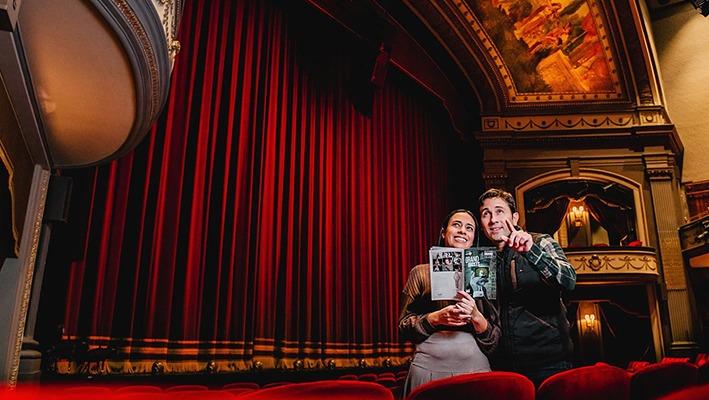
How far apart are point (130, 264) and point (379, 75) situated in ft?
13.2

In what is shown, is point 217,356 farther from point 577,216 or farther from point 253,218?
point 577,216

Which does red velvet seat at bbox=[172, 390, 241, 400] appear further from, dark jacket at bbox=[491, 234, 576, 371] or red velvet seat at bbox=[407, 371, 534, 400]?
dark jacket at bbox=[491, 234, 576, 371]

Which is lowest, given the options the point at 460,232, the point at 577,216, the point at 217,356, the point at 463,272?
the point at 217,356

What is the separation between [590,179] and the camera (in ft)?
31.3

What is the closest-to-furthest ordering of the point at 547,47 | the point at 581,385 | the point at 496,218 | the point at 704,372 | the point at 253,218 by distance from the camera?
1. the point at 581,385
2. the point at 704,372
3. the point at 496,218
4. the point at 253,218
5. the point at 547,47

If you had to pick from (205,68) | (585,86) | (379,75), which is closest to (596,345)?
(585,86)

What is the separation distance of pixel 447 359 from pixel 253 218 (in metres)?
3.96

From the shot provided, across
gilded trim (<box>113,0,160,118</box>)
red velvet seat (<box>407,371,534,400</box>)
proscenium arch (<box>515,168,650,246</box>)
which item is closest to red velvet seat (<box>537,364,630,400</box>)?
red velvet seat (<box>407,371,534,400</box>)

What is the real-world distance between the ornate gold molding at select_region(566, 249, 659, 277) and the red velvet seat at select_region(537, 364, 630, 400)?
7.46 m

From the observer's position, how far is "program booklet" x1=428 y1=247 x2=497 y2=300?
1729 mm

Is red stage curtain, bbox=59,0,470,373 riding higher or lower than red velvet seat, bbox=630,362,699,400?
higher

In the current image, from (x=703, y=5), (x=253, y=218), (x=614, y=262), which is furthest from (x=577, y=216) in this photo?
(x=253, y=218)

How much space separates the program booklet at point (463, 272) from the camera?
1.73 meters

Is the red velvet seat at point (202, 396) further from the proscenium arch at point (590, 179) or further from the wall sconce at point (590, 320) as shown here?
the wall sconce at point (590, 320)
